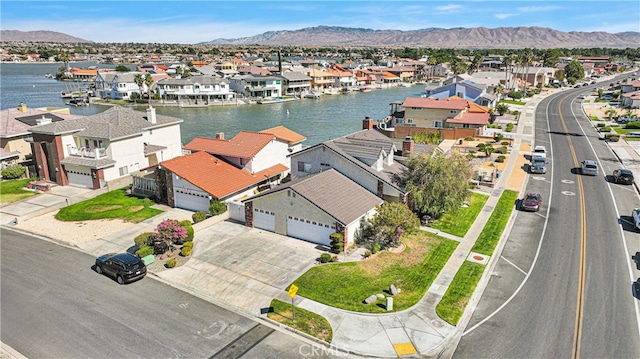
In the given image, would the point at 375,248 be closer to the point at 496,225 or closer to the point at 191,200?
the point at 496,225

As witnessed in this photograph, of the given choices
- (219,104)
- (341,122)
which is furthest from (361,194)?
(219,104)

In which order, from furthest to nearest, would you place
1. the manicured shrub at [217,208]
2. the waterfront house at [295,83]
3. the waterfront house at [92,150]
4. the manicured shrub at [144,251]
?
1. the waterfront house at [295,83]
2. the waterfront house at [92,150]
3. the manicured shrub at [217,208]
4. the manicured shrub at [144,251]

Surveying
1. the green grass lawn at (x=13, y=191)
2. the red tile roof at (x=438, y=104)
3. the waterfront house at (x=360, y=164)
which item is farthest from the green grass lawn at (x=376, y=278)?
the red tile roof at (x=438, y=104)

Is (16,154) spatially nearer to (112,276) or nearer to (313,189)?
(112,276)

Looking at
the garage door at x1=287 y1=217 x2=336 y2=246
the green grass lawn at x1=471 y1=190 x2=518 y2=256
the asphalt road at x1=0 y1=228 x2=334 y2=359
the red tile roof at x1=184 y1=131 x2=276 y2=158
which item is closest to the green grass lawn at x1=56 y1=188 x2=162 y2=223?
the red tile roof at x1=184 y1=131 x2=276 y2=158

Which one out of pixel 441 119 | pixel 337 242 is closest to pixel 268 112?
pixel 441 119

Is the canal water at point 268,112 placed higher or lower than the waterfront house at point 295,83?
lower

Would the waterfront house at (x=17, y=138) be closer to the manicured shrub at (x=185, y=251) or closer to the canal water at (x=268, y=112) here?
the canal water at (x=268, y=112)
